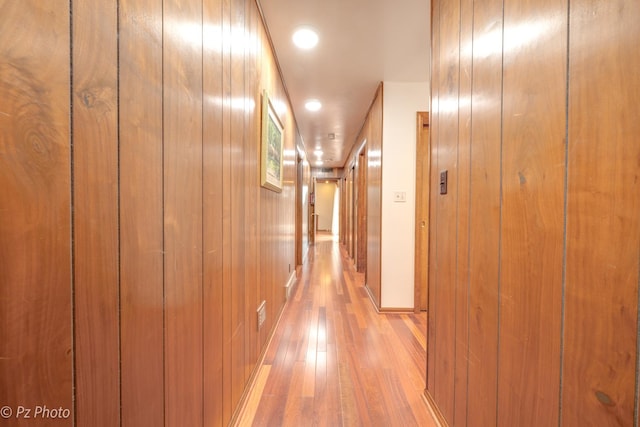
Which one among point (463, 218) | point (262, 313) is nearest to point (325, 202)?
point (262, 313)

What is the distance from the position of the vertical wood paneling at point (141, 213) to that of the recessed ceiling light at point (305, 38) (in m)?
1.51

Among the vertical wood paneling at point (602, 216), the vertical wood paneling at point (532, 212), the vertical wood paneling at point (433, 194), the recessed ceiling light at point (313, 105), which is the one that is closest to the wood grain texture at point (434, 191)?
the vertical wood paneling at point (433, 194)

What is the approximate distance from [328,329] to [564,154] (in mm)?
2191

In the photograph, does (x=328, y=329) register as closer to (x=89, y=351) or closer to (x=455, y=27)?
(x=89, y=351)

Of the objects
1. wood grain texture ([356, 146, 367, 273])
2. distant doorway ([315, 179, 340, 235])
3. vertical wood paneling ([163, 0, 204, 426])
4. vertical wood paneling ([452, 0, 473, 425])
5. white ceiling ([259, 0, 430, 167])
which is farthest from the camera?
distant doorway ([315, 179, 340, 235])

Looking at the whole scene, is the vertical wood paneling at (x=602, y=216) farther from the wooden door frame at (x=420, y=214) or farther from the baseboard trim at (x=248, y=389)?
the wooden door frame at (x=420, y=214)

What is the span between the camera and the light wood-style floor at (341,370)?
137cm

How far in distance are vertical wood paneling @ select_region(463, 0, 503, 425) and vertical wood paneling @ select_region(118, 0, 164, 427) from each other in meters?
1.09

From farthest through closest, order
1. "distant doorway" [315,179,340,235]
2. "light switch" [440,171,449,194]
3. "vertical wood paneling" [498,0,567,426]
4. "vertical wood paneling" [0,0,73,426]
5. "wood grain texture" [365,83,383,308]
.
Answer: "distant doorway" [315,179,340,235] → "wood grain texture" [365,83,383,308] → "light switch" [440,171,449,194] → "vertical wood paneling" [498,0,567,426] → "vertical wood paneling" [0,0,73,426]

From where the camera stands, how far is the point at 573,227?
0.62 m

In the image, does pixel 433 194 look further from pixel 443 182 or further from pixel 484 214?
pixel 484 214

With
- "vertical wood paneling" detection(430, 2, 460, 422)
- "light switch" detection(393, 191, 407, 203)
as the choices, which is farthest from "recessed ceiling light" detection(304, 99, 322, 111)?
"vertical wood paneling" detection(430, 2, 460, 422)

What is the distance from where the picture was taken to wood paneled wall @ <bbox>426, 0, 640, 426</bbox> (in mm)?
521

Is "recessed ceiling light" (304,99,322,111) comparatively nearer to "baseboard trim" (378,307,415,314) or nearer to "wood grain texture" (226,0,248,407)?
"wood grain texture" (226,0,248,407)
